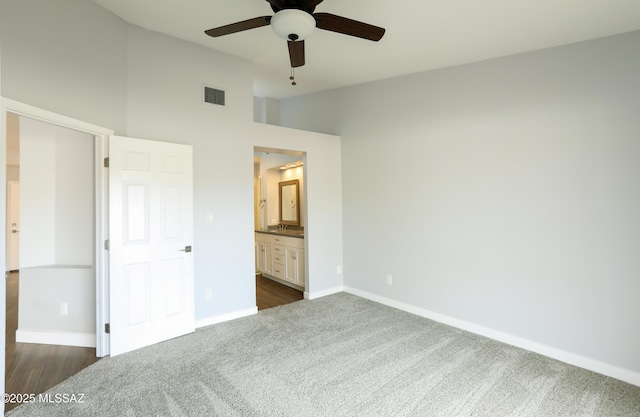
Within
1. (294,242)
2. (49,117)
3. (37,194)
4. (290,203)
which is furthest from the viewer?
(290,203)

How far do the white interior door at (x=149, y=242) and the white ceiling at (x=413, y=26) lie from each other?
1204mm

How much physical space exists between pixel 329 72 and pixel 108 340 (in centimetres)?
384

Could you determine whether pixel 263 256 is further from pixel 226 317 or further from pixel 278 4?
pixel 278 4

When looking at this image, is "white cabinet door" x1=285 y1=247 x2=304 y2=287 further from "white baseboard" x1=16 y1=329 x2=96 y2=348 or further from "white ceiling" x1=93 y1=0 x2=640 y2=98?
"white ceiling" x1=93 y1=0 x2=640 y2=98

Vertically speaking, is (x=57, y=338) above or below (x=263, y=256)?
below

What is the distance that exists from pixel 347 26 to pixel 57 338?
3939mm

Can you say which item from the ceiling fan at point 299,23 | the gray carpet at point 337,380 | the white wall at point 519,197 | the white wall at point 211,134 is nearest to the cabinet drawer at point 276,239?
the white wall at point 211,134

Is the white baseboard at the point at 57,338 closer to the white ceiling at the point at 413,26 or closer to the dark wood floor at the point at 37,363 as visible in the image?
the dark wood floor at the point at 37,363

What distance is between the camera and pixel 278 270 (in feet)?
16.9

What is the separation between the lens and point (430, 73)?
11.7ft

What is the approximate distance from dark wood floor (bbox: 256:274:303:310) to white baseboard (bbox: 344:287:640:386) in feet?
4.64

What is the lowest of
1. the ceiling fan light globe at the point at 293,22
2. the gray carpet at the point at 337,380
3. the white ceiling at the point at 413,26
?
the gray carpet at the point at 337,380

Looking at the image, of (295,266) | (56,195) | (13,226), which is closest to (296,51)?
(56,195)

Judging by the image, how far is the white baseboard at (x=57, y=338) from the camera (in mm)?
2984
